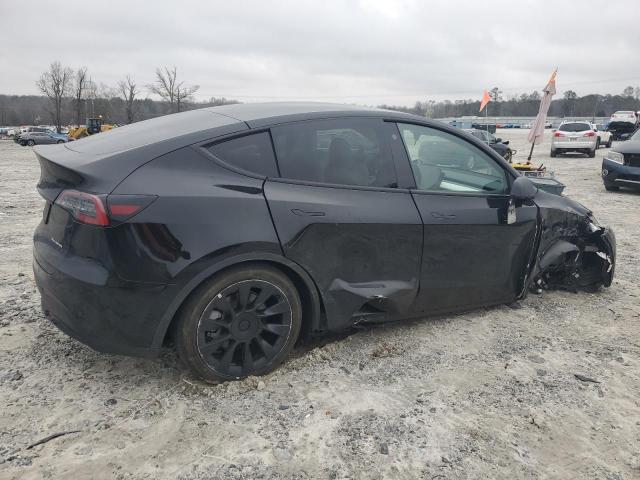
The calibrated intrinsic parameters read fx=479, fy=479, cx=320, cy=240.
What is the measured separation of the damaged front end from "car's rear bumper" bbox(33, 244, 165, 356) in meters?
3.01

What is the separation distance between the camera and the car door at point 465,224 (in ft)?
10.8

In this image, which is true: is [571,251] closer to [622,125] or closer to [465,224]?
[465,224]

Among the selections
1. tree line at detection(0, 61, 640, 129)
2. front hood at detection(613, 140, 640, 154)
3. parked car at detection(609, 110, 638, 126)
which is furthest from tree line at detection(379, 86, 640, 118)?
front hood at detection(613, 140, 640, 154)

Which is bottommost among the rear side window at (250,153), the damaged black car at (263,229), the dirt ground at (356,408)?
the dirt ground at (356,408)

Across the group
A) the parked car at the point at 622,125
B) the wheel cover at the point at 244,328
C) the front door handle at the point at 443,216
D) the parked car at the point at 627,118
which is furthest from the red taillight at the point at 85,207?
the parked car at the point at 627,118

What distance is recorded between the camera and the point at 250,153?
277 centimetres

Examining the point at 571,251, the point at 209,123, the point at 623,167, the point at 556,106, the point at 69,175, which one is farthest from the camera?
the point at 556,106

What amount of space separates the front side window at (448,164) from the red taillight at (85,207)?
196 centimetres

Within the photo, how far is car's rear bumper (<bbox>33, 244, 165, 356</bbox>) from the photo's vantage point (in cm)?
245

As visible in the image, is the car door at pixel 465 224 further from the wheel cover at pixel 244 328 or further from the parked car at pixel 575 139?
the parked car at pixel 575 139

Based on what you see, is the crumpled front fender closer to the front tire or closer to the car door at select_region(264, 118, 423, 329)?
Result: the car door at select_region(264, 118, 423, 329)

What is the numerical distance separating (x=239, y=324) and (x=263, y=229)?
0.56m

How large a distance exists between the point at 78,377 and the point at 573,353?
127 inches

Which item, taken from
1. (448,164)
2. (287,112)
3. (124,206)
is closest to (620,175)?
(448,164)
